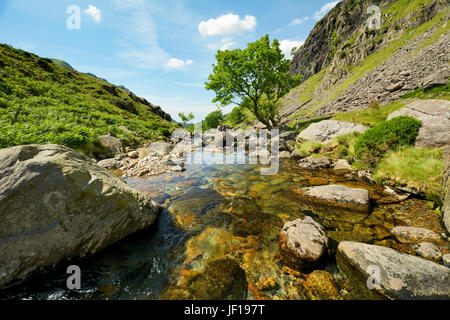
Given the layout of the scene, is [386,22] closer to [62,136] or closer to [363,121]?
[363,121]

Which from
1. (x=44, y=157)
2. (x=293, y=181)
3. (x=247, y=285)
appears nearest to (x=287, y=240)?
(x=247, y=285)

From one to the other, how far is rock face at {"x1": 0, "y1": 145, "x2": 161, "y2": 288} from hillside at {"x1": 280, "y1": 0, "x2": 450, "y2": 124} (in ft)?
84.3

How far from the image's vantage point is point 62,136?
1081cm

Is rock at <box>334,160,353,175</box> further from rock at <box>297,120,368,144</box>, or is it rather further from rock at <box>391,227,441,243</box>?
rock at <box>391,227,441,243</box>

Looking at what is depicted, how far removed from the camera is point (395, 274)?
2.81m

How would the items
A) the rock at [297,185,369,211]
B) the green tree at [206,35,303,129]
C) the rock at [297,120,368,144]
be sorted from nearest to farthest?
the rock at [297,185,369,211]
the rock at [297,120,368,144]
the green tree at [206,35,303,129]

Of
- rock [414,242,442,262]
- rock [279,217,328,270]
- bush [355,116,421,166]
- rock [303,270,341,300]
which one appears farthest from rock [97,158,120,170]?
bush [355,116,421,166]

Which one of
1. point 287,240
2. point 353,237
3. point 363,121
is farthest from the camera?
point 363,121

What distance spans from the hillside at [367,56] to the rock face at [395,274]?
21019mm

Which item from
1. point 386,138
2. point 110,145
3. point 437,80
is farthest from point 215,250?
point 437,80

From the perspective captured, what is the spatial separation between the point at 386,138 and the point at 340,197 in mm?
5039

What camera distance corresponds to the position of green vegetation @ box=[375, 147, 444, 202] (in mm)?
5320

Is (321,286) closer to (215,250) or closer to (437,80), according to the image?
(215,250)
